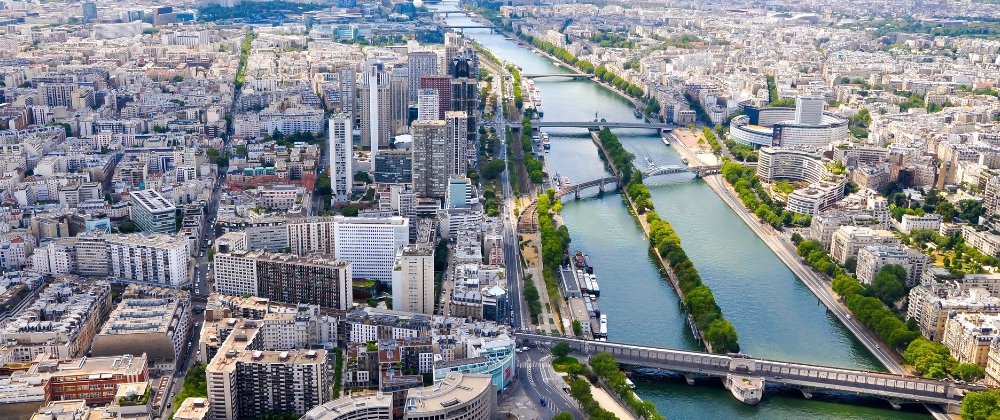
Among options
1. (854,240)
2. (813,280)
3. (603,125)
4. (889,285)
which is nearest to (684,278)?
(813,280)

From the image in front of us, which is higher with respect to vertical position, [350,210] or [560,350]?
[350,210]

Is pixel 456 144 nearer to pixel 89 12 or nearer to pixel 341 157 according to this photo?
pixel 341 157

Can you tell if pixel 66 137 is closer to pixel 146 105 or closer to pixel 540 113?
pixel 146 105

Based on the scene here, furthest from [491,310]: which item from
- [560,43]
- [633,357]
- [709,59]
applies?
[560,43]

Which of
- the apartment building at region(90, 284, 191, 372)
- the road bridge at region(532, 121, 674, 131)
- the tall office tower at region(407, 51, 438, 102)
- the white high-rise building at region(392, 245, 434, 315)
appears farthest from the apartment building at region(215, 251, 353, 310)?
the road bridge at region(532, 121, 674, 131)

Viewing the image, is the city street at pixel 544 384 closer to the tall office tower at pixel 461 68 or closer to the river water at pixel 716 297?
the river water at pixel 716 297
